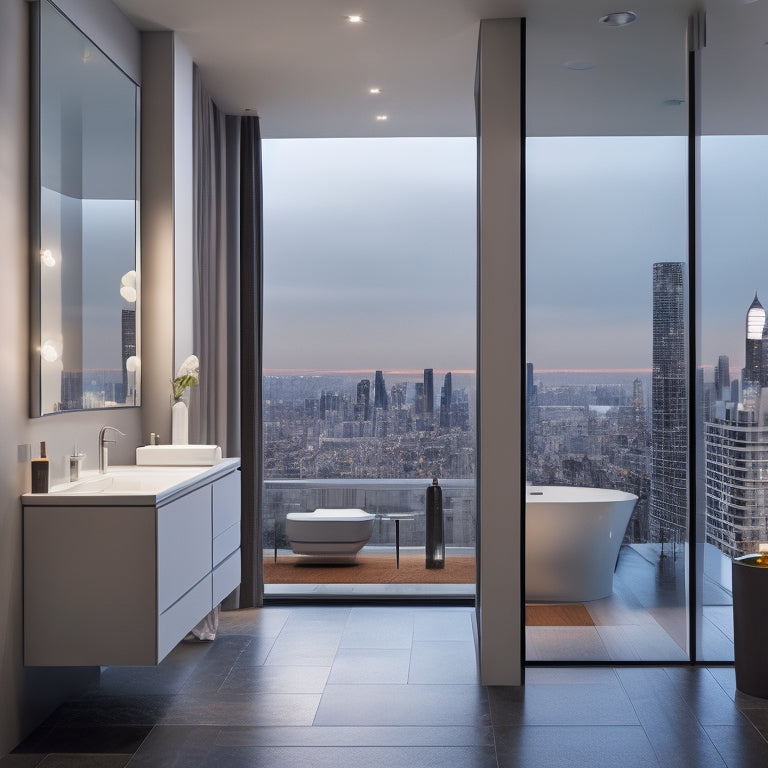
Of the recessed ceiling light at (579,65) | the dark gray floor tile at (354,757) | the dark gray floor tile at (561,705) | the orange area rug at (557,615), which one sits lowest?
the dark gray floor tile at (561,705)

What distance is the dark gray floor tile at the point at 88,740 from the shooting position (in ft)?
9.88

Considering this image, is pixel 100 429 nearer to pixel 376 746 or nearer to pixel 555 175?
pixel 376 746

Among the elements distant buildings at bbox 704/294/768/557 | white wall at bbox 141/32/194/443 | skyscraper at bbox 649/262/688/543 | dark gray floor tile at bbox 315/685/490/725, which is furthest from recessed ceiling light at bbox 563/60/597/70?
dark gray floor tile at bbox 315/685/490/725

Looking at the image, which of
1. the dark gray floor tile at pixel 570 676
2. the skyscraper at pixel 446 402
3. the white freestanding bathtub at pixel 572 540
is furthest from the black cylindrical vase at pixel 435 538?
the dark gray floor tile at pixel 570 676

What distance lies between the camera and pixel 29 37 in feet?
9.94

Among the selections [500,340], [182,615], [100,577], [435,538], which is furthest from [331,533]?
[100,577]

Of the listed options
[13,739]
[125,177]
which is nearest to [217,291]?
[125,177]

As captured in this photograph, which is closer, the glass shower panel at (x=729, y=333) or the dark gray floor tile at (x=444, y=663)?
the dark gray floor tile at (x=444, y=663)

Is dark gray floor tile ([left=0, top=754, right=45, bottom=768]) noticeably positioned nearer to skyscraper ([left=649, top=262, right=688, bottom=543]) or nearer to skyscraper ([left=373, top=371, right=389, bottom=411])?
skyscraper ([left=649, top=262, right=688, bottom=543])

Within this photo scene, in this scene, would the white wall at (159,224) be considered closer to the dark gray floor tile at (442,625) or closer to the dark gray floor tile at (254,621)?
the dark gray floor tile at (254,621)

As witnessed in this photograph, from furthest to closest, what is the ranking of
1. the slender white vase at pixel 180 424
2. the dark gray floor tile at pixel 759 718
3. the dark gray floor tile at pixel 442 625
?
1. the dark gray floor tile at pixel 442 625
2. the slender white vase at pixel 180 424
3. the dark gray floor tile at pixel 759 718

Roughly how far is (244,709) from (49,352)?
5.16 ft

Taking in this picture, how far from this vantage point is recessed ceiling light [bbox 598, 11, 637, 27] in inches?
145

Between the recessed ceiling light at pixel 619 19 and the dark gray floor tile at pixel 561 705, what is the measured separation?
288 centimetres
